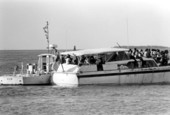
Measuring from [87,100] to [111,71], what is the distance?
705cm

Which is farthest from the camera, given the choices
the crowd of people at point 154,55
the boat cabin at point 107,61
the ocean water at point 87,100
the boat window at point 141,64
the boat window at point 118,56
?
the crowd of people at point 154,55

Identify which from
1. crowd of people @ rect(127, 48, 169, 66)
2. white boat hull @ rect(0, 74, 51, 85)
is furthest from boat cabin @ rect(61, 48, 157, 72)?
white boat hull @ rect(0, 74, 51, 85)

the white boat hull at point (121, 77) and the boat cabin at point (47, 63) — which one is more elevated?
the boat cabin at point (47, 63)

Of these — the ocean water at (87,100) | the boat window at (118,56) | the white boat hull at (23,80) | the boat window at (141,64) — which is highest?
the boat window at (118,56)

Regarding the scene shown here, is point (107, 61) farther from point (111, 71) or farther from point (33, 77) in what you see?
point (33, 77)

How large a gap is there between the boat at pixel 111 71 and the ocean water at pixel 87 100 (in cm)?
78

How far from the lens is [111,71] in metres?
37.6

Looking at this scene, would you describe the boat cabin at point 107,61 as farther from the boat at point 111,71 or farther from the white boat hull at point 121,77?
the white boat hull at point 121,77

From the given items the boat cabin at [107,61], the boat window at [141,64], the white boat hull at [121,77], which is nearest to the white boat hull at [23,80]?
the white boat hull at [121,77]

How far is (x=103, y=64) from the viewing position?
38.0 meters

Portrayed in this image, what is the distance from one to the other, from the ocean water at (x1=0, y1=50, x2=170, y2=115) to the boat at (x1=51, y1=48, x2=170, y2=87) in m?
0.78

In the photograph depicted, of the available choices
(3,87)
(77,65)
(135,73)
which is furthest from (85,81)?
(3,87)

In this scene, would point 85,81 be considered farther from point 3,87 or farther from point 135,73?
point 3,87

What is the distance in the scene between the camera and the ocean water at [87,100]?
1071 inches
